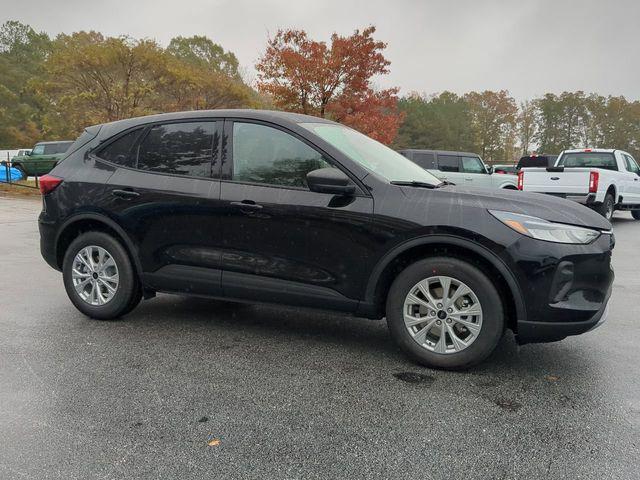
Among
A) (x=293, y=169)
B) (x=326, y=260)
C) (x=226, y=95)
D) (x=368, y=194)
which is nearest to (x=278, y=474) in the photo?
(x=326, y=260)

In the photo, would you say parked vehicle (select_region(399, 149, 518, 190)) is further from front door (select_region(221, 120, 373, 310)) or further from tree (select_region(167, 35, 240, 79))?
tree (select_region(167, 35, 240, 79))

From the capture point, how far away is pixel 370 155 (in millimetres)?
4141

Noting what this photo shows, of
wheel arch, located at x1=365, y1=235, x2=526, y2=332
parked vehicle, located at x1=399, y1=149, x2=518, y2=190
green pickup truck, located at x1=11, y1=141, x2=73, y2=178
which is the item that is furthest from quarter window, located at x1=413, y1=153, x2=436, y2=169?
green pickup truck, located at x1=11, y1=141, x2=73, y2=178

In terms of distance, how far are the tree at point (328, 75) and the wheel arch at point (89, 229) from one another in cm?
1825

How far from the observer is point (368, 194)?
3.67 meters

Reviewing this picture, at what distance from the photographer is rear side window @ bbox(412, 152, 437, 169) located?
16469 mm

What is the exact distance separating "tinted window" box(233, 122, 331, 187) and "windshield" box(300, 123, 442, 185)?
187 millimetres

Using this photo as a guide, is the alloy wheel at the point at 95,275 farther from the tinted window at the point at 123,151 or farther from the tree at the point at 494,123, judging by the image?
the tree at the point at 494,123

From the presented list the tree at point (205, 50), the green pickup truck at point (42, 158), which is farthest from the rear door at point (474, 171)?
the tree at point (205, 50)

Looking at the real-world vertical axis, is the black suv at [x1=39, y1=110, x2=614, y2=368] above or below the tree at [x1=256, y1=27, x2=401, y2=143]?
below

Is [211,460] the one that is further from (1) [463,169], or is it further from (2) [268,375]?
(1) [463,169]

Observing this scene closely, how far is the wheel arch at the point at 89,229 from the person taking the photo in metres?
4.42

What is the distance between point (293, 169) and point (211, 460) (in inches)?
85.6

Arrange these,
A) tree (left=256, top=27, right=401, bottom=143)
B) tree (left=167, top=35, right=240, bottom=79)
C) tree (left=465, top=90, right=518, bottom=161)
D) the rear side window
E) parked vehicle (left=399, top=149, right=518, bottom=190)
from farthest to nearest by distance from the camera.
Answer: tree (left=465, top=90, right=518, bottom=161) < tree (left=167, top=35, right=240, bottom=79) < tree (left=256, top=27, right=401, bottom=143) < the rear side window < parked vehicle (left=399, top=149, right=518, bottom=190)
